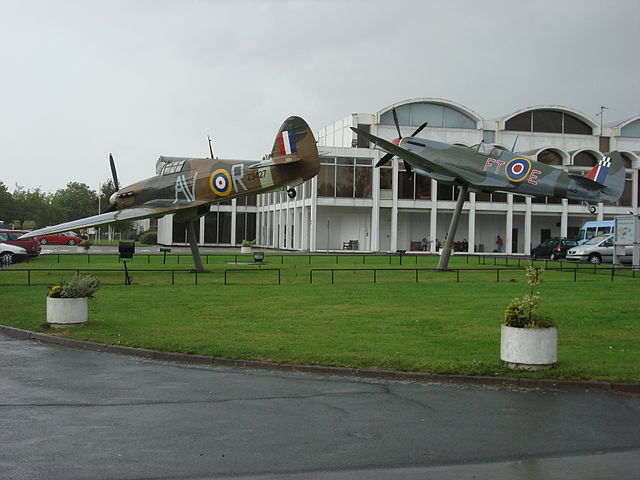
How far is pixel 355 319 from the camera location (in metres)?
Result: 17.1

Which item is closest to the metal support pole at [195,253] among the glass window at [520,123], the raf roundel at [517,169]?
the raf roundel at [517,169]

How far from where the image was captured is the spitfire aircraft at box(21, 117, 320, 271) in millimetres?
30047

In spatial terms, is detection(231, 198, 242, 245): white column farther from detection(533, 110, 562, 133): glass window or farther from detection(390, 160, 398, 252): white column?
detection(533, 110, 562, 133): glass window

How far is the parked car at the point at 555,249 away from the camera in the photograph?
Result: 50.4 m

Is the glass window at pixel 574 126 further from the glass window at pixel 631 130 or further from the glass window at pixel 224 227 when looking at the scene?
the glass window at pixel 224 227

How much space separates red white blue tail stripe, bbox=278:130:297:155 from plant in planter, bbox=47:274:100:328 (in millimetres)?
15484

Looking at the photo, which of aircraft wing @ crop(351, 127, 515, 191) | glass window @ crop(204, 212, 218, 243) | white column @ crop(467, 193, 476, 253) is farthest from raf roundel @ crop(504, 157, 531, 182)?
glass window @ crop(204, 212, 218, 243)

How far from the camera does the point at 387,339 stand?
1413 cm

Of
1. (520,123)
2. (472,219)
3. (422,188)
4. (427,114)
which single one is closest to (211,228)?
(422,188)

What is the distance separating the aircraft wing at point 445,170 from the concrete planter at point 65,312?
18048mm

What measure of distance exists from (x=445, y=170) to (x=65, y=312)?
2108cm

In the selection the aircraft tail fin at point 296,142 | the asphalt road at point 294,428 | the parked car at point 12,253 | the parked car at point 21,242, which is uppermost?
the aircraft tail fin at point 296,142

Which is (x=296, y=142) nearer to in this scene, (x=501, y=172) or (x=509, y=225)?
(x=501, y=172)

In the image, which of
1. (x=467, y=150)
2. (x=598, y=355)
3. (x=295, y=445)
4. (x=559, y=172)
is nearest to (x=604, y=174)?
(x=559, y=172)
